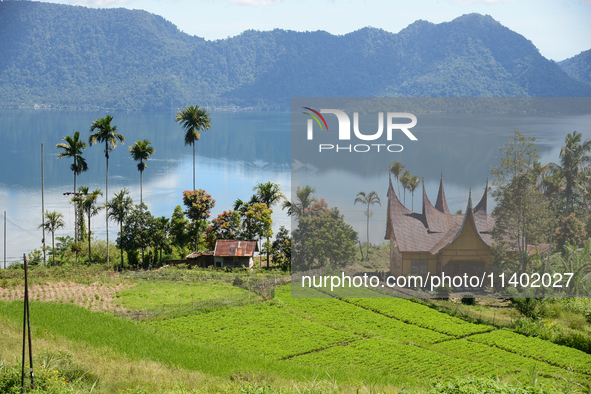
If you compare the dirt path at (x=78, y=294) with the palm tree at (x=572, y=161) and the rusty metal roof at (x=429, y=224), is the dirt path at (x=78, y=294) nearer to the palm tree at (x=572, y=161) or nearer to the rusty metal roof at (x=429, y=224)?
the rusty metal roof at (x=429, y=224)

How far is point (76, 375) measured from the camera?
17.9 metres

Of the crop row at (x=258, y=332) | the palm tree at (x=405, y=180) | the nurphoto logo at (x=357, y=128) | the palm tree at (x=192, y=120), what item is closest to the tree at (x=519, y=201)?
the palm tree at (x=405, y=180)

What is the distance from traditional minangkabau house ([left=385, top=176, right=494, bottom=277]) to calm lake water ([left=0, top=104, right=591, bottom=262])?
561 millimetres

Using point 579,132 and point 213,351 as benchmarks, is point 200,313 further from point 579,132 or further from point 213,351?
point 579,132

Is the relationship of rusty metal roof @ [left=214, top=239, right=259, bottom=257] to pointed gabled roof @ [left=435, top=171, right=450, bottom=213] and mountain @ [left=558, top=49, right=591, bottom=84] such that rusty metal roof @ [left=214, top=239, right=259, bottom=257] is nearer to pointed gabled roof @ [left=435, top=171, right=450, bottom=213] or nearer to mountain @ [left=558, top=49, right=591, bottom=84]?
pointed gabled roof @ [left=435, top=171, right=450, bottom=213]

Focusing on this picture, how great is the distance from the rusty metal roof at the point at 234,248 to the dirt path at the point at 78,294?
799 cm

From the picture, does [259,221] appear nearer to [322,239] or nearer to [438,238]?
[322,239]

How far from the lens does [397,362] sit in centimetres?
2278

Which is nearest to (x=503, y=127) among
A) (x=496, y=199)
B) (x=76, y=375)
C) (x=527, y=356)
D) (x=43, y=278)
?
(x=496, y=199)

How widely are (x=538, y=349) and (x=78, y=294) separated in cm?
2387

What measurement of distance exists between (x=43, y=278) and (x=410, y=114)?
24.7 metres

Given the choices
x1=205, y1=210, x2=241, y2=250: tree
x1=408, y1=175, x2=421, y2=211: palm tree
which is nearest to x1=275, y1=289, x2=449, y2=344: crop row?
x1=408, y1=175, x2=421, y2=211: palm tree

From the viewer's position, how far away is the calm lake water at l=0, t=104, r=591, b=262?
90.5ft

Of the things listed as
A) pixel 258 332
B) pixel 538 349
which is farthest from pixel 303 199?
pixel 538 349
